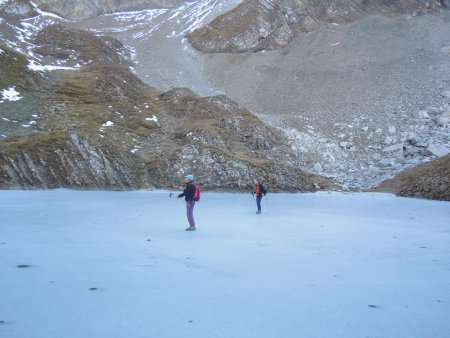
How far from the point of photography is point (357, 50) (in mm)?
48844

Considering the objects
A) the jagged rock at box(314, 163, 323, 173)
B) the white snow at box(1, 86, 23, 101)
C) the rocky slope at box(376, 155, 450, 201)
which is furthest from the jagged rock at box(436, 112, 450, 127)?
the white snow at box(1, 86, 23, 101)

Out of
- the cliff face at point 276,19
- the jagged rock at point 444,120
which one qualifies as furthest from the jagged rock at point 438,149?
the cliff face at point 276,19

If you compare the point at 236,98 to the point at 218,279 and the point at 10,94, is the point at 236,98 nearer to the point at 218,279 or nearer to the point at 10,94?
the point at 10,94

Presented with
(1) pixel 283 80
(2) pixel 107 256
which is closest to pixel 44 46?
(1) pixel 283 80

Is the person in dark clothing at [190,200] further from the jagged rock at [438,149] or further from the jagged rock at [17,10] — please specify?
the jagged rock at [17,10]

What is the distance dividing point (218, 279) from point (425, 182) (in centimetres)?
1958

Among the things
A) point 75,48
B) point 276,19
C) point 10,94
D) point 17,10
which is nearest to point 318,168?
point 10,94

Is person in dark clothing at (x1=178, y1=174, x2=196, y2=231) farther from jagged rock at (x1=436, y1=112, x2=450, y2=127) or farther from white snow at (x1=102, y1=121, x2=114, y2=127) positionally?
jagged rock at (x1=436, y1=112, x2=450, y2=127)

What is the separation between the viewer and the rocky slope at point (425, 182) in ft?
68.6

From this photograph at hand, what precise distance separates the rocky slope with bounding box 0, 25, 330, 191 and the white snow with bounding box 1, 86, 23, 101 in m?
1.83

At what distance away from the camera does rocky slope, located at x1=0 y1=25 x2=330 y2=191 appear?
21.0 metres

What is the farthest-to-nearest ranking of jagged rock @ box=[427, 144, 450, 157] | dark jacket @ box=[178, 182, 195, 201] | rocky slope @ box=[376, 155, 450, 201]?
1. jagged rock @ box=[427, 144, 450, 157]
2. rocky slope @ box=[376, 155, 450, 201]
3. dark jacket @ box=[178, 182, 195, 201]

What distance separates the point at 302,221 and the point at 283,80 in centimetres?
3744

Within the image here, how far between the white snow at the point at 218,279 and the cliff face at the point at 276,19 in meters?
51.4
